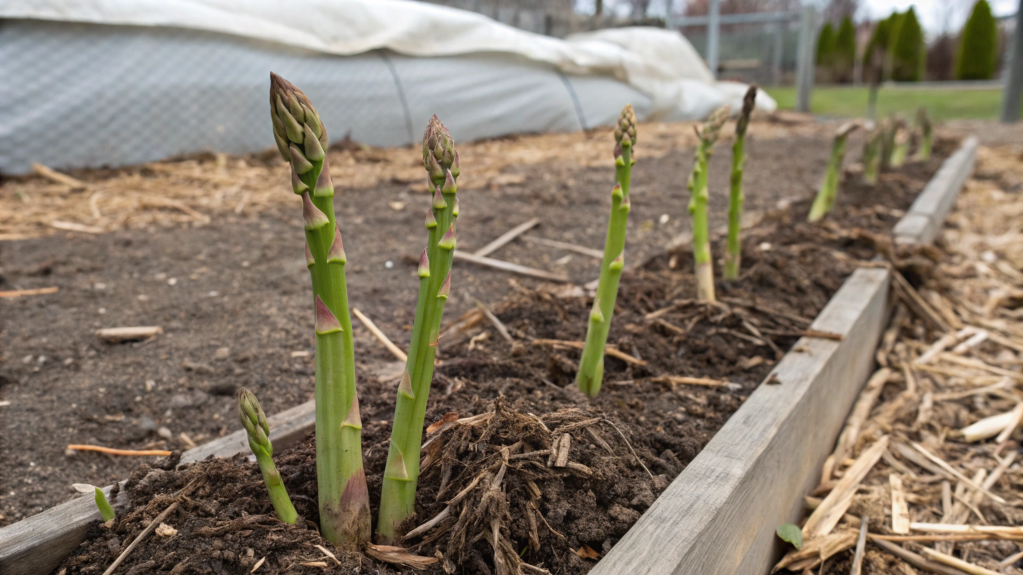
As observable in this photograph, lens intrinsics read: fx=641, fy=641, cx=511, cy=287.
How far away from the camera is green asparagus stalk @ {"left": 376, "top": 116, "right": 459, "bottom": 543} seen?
0.95 m

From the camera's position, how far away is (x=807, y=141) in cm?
686

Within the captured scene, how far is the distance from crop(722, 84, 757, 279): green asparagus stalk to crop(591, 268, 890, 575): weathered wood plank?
391mm

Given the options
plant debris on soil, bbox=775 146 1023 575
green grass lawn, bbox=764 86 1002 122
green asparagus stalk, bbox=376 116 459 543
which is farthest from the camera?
green grass lawn, bbox=764 86 1002 122

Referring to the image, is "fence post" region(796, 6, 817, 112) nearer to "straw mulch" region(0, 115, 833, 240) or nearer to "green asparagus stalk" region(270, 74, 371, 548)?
"straw mulch" region(0, 115, 833, 240)

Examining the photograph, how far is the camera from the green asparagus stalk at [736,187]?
6.94 ft

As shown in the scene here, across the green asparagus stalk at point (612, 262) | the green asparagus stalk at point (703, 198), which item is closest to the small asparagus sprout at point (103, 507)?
the green asparagus stalk at point (612, 262)

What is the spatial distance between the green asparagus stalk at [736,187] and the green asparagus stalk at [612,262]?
0.82 m

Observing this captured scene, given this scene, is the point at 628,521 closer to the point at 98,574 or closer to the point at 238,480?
the point at 238,480

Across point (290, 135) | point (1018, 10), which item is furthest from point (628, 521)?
point (1018, 10)

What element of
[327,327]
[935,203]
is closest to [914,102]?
[935,203]

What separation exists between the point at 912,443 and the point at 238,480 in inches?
76.7

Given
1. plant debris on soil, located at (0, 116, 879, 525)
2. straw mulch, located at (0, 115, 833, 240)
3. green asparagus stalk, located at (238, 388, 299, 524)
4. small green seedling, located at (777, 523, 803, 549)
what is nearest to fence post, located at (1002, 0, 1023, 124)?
plant debris on soil, located at (0, 116, 879, 525)

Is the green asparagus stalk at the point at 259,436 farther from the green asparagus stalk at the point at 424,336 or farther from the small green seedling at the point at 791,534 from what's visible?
the small green seedling at the point at 791,534

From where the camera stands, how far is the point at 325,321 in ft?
3.07
